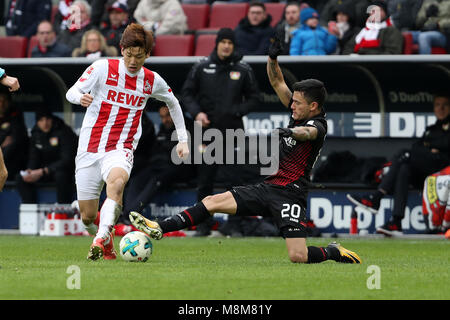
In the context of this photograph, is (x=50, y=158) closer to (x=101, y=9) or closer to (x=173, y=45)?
(x=173, y=45)

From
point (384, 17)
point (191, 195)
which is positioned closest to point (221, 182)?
point (191, 195)

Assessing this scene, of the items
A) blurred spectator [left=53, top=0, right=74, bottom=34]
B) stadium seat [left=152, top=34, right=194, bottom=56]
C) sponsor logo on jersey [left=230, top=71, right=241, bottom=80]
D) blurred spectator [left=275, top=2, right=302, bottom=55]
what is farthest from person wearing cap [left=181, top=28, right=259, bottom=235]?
blurred spectator [left=53, top=0, right=74, bottom=34]

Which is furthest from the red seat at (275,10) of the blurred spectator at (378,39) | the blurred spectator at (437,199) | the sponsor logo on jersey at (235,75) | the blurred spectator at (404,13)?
the blurred spectator at (437,199)

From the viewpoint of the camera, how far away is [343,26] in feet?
49.1

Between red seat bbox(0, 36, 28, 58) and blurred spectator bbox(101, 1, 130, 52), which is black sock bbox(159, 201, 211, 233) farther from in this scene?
red seat bbox(0, 36, 28, 58)

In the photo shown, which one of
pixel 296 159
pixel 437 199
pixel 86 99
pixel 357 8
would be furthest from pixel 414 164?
pixel 86 99

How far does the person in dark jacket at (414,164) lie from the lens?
1405cm

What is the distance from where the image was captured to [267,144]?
15.0 m

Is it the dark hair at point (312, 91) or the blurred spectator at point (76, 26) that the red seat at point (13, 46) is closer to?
the blurred spectator at point (76, 26)

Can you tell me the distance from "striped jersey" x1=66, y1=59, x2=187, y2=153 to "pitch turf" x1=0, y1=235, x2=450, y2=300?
1095mm

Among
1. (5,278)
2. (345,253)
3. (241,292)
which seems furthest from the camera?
(345,253)

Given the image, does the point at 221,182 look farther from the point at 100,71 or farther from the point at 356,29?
the point at 100,71
